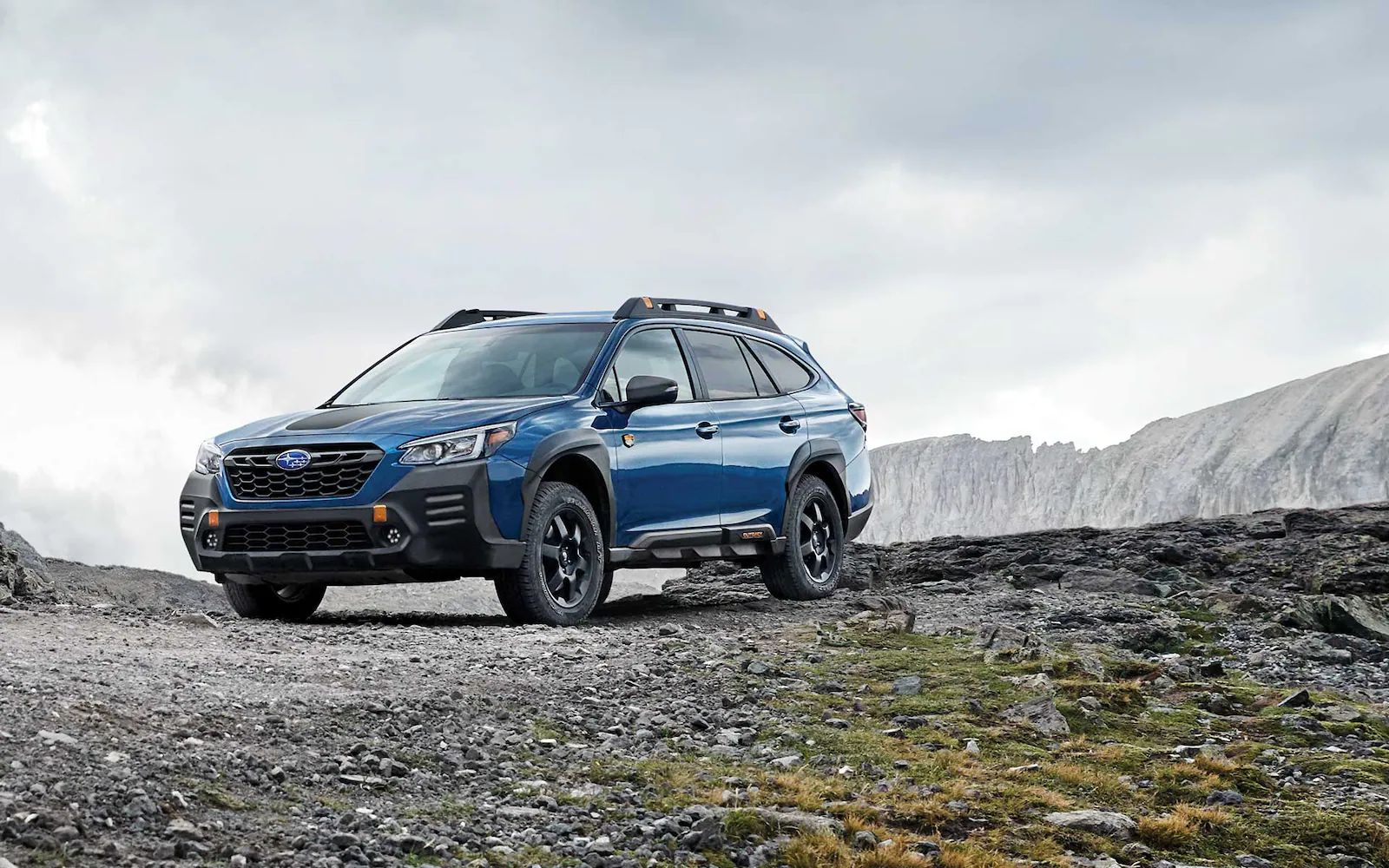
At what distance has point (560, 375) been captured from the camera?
9867mm

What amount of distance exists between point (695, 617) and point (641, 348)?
208cm

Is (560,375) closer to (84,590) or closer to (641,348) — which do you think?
(641,348)

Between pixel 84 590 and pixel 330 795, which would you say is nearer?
pixel 330 795

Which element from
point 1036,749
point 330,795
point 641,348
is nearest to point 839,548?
point 641,348

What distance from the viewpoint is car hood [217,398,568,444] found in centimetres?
900

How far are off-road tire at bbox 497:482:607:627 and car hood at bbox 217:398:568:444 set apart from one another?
1.77 feet

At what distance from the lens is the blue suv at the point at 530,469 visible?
29.2 feet

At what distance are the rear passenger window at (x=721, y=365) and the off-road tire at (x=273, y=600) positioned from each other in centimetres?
305

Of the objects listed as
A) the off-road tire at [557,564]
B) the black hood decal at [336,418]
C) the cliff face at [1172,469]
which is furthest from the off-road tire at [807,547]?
the cliff face at [1172,469]

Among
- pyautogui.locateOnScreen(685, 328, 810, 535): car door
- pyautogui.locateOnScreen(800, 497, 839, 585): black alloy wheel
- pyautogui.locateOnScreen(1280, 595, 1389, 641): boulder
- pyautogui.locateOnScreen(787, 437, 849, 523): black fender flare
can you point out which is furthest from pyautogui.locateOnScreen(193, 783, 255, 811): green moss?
pyautogui.locateOnScreen(1280, 595, 1389, 641): boulder

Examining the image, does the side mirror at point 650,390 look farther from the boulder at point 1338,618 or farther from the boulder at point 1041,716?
the boulder at point 1338,618

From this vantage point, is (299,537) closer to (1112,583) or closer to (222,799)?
(222,799)

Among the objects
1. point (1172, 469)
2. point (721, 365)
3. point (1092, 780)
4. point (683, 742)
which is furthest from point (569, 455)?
point (1172, 469)

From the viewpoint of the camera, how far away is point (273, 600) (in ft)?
33.6
